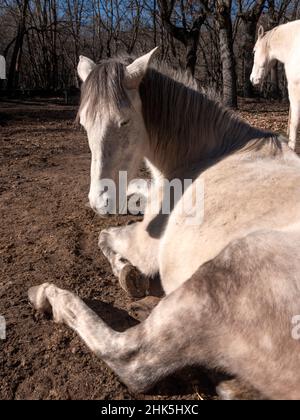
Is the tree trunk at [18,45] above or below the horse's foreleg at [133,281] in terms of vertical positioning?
above

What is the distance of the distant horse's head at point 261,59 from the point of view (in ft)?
27.2

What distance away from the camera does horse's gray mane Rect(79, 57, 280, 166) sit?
9.07 ft

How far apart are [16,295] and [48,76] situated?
18412mm

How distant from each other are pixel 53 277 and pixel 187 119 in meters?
1.50

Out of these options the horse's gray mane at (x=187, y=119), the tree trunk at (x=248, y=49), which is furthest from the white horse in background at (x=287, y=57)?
the tree trunk at (x=248, y=49)

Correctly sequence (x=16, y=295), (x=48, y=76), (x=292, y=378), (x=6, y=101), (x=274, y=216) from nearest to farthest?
(x=292, y=378), (x=274, y=216), (x=16, y=295), (x=6, y=101), (x=48, y=76)

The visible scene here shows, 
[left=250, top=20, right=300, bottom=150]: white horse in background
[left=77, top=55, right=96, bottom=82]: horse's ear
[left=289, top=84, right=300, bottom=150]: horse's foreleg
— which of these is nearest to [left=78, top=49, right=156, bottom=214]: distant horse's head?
[left=77, top=55, right=96, bottom=82]: horse's ear

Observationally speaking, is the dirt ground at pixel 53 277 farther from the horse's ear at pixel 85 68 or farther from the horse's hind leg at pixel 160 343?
the horse's ear at pixel 85 68

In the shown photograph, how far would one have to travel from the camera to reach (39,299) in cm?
255

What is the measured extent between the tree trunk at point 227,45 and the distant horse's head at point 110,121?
9.92 meters

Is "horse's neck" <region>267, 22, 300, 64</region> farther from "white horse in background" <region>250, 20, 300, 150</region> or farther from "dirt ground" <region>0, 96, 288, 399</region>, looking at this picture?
"dirt ground" <region>0, 96, 288, 399</region>

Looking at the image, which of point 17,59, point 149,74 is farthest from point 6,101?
point 149,74

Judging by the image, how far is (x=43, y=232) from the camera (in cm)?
367
